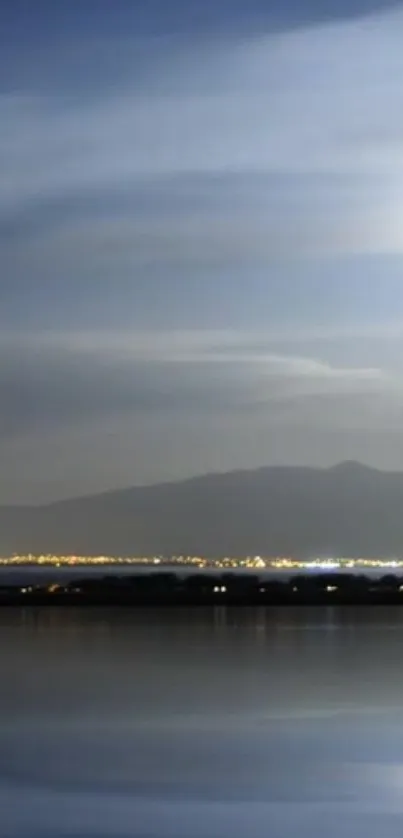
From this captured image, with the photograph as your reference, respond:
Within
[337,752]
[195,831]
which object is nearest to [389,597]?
[337,752]

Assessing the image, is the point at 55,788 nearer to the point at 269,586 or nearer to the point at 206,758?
the point at 206,758

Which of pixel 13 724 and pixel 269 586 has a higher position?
pixel 269 586

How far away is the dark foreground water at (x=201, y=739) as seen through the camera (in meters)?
26.0

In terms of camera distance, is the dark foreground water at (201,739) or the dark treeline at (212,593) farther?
the dark treeline at (212,593)

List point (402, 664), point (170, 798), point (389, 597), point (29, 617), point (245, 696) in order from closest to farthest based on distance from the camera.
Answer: point (170, 798), point (245, 696), point (402, 664), point (29, 617), point (389, 597)

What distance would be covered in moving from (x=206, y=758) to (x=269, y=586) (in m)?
Result: 98.5

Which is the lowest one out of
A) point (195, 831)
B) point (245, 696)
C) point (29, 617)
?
point (195, 831)

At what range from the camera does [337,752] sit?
106 ft

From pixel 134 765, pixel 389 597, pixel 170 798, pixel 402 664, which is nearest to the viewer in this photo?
pixel 170 798

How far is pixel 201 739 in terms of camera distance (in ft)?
112

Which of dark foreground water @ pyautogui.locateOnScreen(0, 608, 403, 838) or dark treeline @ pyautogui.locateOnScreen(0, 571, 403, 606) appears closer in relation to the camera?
dark foreground water @ pyautogui.locateOnScreen(0, 608, 403, 838)

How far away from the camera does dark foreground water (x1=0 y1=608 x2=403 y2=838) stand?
26.0 metres

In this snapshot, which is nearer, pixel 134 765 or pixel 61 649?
pixel 134 765

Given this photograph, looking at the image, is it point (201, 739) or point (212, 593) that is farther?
point (212, 593)
